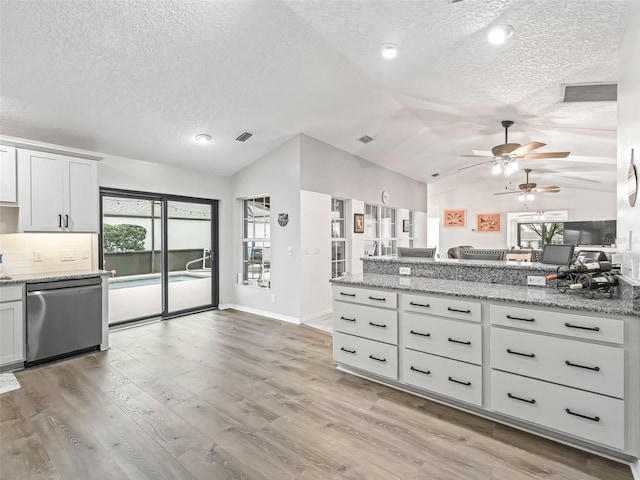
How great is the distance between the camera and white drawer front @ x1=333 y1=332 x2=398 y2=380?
2805 mm

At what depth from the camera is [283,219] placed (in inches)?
200

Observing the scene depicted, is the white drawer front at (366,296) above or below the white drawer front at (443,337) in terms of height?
above

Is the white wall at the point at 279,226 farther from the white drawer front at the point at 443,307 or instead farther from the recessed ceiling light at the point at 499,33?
the recessed ceiling light at the point at 499,33

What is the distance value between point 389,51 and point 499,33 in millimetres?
876

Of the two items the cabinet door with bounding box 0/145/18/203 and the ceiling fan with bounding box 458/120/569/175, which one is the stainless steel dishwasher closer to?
the cabinet door with bounding box 0/145/18/203

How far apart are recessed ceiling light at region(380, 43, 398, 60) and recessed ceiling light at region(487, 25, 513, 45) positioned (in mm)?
752

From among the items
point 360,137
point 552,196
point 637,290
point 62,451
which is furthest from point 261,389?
point 552,196

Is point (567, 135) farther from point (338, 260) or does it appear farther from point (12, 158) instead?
point (12, 158)

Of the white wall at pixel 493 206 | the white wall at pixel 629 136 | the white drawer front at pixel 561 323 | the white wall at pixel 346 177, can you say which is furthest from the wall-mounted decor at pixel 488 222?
the white drawer front at pixel 561 323

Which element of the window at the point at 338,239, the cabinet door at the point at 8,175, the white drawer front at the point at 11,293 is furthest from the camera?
the window at the point at 338,239

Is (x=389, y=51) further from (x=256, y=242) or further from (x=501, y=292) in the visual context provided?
(x=256, y=242)

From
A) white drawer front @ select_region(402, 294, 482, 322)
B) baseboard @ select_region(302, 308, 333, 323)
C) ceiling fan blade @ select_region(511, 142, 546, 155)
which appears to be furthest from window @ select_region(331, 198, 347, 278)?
white drawer front @ select_region(402, 294, 482, 322)

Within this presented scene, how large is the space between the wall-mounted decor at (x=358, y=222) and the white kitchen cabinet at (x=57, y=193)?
394 cm

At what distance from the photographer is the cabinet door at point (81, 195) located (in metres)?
3.78
